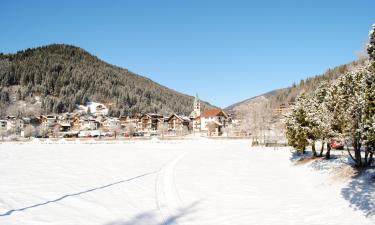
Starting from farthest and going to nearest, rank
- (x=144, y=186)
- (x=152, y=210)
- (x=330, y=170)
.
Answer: (x=330, y=170), (x=144, y=186), (x=152, y=210)

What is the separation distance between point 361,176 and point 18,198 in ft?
60.2

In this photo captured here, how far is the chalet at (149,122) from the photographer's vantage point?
158 m

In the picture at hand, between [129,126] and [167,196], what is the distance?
12539 centimetres

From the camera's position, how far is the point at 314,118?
23453 mm

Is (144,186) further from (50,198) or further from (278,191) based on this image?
(278,191)

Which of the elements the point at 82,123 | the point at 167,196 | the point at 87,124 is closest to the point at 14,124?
the point at 82,123

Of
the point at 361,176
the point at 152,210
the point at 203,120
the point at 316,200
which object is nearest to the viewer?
the point at 152,210

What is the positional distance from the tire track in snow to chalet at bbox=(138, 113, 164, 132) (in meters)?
132

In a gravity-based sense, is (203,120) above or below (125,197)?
above

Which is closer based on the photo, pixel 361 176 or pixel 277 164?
pixel 361 176

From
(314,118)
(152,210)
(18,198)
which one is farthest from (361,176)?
(18,198)

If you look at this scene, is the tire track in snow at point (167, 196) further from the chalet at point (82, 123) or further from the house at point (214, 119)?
the chalet at point (82, 123)

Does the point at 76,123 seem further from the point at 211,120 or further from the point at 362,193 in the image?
the point at 362,193

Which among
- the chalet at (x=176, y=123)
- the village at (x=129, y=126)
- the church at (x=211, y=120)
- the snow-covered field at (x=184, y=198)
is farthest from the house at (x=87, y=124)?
the snow-covered field at (x=184, y=198)
